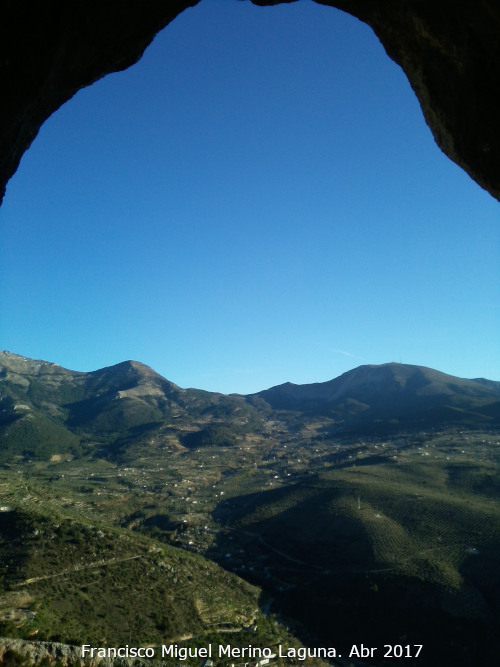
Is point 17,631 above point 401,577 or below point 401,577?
above

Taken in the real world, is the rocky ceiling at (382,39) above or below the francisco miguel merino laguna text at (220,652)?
above

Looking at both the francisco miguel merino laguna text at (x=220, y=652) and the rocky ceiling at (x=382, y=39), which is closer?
the rocky ceiling at (x=382, y=39)

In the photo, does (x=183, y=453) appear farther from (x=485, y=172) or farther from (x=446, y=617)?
(x=485, y=172)

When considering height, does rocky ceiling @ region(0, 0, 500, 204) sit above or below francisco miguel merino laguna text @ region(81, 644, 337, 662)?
above

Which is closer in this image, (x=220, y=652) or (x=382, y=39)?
(x=382, y=39)

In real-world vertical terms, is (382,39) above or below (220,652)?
above

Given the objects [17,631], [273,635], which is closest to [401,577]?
[273,635]

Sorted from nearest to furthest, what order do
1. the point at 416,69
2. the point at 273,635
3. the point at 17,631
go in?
the point at 416,69 < the point at 17,631 < the point at 273,635

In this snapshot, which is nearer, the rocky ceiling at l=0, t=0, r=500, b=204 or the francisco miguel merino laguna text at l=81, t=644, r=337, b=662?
the rocky ceiling at l=0, t=0, r=500, b=204
